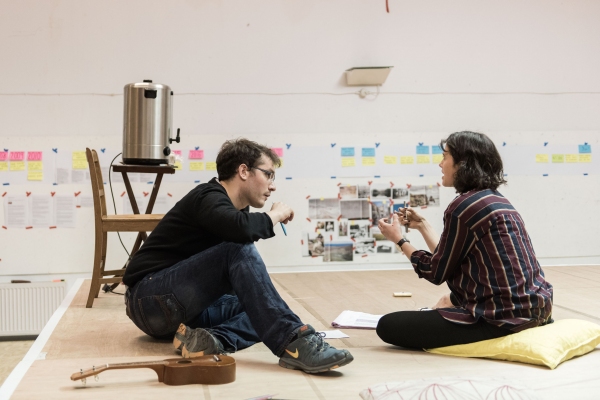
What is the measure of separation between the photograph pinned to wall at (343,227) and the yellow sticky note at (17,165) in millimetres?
2194

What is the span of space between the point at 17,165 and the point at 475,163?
10.8 ft

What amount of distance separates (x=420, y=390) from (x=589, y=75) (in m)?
4.00

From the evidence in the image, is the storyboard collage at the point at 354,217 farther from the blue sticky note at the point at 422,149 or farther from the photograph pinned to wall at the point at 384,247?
the blue sticky note at the point at 422,149

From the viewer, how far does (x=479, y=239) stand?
2039 millimetres

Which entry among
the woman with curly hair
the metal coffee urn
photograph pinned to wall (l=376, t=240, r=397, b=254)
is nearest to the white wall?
photograph pinned to wall (l=376, t=240, r=397, b=254)

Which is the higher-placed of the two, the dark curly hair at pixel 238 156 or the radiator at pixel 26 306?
the dark curly hair at pixel 238 156

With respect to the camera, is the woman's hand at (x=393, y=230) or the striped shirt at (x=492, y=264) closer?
the striped shirt at (x=492, y=264)

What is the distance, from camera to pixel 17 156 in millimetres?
4289

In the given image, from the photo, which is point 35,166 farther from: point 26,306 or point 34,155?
point 26,306

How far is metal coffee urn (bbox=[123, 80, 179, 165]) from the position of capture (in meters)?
3.53

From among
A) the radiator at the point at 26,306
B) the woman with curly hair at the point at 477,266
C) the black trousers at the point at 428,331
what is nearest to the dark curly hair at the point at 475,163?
the woman with curly hair at the point at 477,266

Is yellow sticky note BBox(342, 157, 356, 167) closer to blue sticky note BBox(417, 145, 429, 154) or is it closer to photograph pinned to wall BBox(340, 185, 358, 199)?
photograph pinned to wall BBox(340, 185, 358, 199)

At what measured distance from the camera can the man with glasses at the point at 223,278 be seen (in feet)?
6.32

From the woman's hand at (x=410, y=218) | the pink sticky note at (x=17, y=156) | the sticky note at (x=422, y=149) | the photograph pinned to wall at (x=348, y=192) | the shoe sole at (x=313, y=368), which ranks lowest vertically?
the shoe sole at (x=313, y=368)
